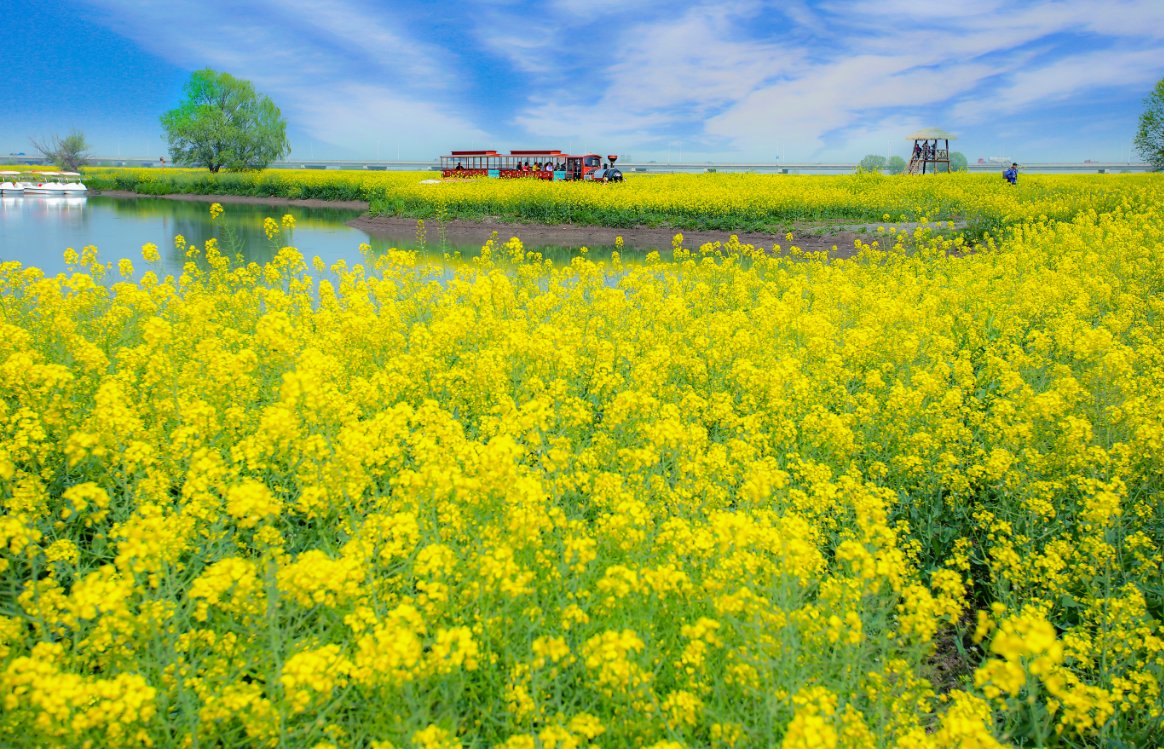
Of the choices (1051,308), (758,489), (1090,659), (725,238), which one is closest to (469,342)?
(758,489)

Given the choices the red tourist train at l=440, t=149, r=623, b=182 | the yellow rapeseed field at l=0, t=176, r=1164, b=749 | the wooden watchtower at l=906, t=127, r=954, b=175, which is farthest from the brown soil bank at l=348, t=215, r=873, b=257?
the wooden watchtower at l=906, t=127, r=954, b=175

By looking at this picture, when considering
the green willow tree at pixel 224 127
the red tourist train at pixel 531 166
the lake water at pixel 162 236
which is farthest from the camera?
the green willow tree at pixel 224 127

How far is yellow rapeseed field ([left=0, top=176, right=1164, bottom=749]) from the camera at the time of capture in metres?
2.42

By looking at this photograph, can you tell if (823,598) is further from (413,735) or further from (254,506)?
(254,506)

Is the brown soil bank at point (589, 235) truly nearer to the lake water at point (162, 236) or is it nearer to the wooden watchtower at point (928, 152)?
the lake water at point (162, 236)

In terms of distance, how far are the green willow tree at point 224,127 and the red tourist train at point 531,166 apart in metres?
21.3

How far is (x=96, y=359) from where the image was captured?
4.82 meters

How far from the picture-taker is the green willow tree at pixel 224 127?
58750 millimetres

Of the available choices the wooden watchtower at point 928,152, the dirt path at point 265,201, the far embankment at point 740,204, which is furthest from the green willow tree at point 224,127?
the wooden watchtower at point 928,152

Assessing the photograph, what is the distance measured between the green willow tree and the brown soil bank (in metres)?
37.7

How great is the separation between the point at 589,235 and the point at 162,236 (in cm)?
1563

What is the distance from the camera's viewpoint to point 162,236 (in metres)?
22.4

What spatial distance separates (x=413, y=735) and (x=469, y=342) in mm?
5167

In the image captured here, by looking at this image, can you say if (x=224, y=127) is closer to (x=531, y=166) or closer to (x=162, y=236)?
(x=531, y=166)
